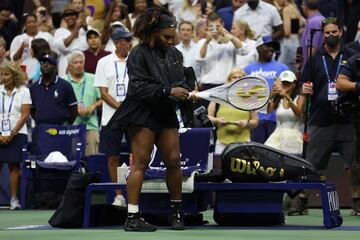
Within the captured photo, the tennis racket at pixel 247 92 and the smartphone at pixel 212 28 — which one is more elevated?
the smartphone at pixel 212 28

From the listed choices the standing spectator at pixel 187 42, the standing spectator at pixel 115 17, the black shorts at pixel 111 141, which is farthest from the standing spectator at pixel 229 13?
the black shorts at pixel 111 141

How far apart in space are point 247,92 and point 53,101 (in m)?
5.66

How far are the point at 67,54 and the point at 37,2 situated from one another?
278cm

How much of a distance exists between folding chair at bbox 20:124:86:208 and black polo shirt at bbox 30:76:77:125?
1.11ft

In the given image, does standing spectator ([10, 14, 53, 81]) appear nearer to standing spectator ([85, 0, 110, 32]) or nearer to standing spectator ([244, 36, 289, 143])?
standing spectator ([85, 0, 110, 32])

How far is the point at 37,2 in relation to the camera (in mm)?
21469

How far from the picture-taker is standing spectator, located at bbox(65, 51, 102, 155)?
55.6 feet

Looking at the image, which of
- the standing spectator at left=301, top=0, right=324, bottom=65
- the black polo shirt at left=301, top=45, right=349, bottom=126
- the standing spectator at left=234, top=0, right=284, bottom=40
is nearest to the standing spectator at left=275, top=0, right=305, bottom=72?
the standing spectator at left=234, top=0, right=284, bottom=40

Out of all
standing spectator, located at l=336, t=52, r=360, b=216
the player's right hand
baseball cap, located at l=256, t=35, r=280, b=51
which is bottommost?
the player's right hand

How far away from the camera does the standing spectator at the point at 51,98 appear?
16.5 m

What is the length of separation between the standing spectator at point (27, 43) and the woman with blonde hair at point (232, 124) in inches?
158

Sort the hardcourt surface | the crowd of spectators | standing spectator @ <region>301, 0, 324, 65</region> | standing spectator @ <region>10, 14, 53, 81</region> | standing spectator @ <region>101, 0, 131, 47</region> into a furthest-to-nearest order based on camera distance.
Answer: standing spectator @ <region>101, 0, 131, 47</region>
standing spectator @ <region>10, 14, 53, 81</region>
standing spectator @ <region>301, 0, 324, 65</region>
the crowd of spectators
the hardcourt surface

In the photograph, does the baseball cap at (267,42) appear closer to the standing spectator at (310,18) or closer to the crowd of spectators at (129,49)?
the crowd of spectators at (129,49)

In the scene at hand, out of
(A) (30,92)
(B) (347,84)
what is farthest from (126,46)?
(B) (347,84)
